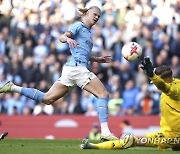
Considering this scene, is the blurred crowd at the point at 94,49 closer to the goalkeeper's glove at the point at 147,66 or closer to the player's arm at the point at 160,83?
the player's arm at the point at 160,83

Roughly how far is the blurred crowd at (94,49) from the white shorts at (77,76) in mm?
7230

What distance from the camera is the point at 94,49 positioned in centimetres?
2245

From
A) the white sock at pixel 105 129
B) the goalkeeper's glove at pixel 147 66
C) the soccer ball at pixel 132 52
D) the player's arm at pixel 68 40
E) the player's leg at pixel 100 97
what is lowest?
the white sock at pixel 105 129

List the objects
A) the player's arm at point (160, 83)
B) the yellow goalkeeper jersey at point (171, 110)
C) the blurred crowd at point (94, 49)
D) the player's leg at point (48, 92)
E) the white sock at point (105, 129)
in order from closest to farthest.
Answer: the player's arm at point (160, 83)
the yellow goalkeeper jersey at point (171, 110)
the white sock at point (105, 129)
the player's leg at point (48, 92)
the blurred crowd at point (94, 49)

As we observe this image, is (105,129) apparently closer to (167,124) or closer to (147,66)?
(167,124)

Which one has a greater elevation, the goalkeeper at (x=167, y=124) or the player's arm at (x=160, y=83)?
the player's arm at (x=160, y=83)

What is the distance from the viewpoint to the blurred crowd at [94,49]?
21078mm

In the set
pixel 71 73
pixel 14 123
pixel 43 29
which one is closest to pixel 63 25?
pixel 43 29

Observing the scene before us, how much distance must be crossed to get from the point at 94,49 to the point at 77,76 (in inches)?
354

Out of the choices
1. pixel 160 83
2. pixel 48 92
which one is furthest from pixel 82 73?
pixel 160 83

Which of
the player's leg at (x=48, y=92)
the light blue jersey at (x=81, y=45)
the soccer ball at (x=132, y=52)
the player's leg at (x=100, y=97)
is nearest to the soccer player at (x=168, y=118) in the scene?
the soccer ball at (x=132, y=52)

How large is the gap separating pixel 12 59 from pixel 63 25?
6.64 feet

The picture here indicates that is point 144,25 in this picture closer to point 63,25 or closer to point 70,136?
point 63,25

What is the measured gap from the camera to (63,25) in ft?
78.1
